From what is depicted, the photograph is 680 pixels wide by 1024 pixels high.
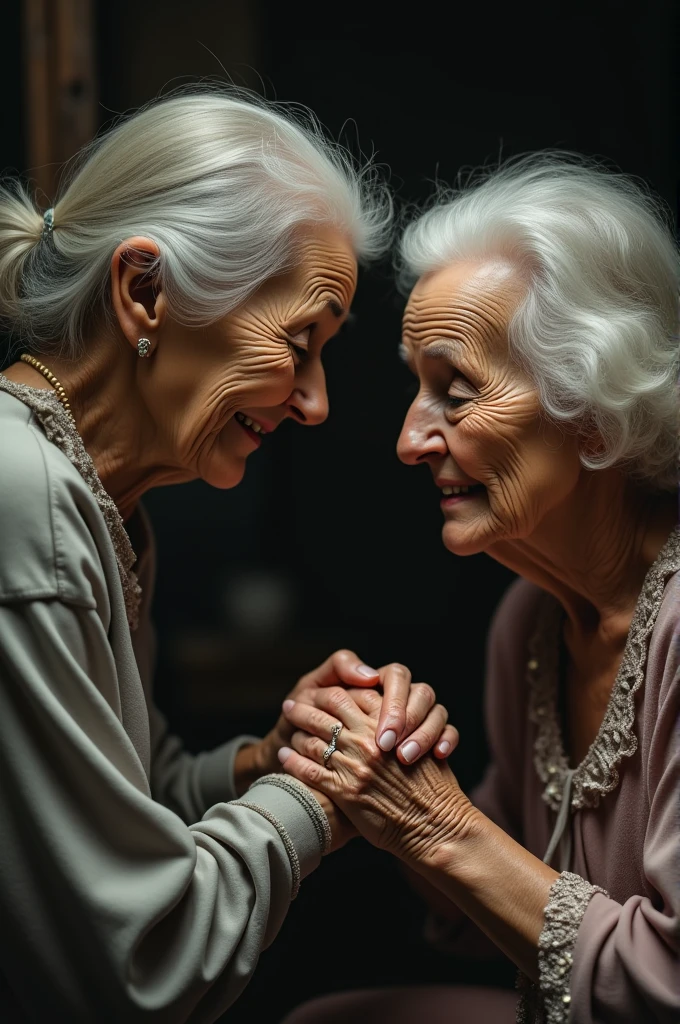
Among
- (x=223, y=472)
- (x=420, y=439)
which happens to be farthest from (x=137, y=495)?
(x=420, y=439)

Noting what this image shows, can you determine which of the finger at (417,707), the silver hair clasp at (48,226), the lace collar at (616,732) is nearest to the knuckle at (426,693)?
the finger at (417,707)

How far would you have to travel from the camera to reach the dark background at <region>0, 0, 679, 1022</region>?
81.1 inches

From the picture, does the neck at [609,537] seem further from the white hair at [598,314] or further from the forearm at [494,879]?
the forearm at [494,879]

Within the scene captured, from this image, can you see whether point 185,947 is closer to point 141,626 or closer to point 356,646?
point 141,626

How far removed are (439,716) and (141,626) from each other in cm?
57

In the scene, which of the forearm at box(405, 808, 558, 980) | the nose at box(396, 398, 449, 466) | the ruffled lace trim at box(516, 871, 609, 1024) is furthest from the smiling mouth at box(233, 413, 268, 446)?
the ruffled lace trim at box(516, 871, 609, 1024)

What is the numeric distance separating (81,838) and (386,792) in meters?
0.49

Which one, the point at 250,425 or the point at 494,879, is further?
the point at 250,425

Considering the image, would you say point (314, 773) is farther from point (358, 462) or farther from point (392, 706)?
point (358, 462)

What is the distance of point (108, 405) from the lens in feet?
5.10

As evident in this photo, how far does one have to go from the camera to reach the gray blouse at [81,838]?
1.24 m

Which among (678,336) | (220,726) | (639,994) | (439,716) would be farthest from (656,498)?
(220,726)

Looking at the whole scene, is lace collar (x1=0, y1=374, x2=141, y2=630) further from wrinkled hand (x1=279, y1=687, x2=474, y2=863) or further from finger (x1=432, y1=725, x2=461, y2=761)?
finger (x1=432, y1=725, x2=461, y2=761)

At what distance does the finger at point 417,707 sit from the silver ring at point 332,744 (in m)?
0.11
